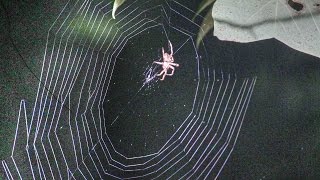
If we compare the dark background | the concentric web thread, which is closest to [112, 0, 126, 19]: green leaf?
the concentric web thread

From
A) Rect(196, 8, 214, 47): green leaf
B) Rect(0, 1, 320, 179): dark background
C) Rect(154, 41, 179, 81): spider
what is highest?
Rect(196, 8, 214, 47): green leaf

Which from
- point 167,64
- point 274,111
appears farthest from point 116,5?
point 274,111

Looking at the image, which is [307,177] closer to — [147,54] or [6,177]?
[147,54]

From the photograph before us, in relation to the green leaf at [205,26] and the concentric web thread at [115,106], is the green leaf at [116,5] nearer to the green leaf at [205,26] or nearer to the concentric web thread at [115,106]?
the concentric web thread at [115,106]

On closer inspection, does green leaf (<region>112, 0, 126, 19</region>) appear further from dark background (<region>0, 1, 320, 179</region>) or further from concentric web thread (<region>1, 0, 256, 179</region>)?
dark background (<region>0, 1, 320, 179</region>)

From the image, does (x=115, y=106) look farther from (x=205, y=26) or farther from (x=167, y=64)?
(x=205, y=26)

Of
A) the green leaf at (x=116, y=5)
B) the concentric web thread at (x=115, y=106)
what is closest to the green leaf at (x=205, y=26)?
the concentric web thread at (x=115, y=106)
